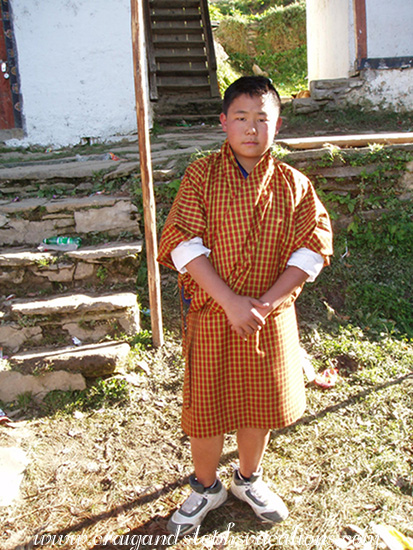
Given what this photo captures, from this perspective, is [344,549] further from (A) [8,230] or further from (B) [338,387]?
(A) [8,230]

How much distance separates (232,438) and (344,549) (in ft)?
2.79

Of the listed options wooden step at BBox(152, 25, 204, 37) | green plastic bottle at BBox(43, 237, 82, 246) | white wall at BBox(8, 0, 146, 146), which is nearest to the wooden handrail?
wooden step at BBox(152, 25, 204, 37)

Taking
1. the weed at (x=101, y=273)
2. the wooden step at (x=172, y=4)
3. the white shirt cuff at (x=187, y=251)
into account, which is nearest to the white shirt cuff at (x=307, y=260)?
the white shirt cuff at (x=187, y=251)

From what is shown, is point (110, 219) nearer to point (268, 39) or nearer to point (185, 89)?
point (185, 89)

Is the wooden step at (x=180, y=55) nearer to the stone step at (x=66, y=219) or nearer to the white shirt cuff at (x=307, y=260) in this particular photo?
the stone step at (x=66, y=219)

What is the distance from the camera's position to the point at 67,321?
3.25 m

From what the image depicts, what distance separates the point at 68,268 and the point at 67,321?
0.42m

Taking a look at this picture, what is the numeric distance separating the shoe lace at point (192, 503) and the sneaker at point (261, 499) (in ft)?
0.65

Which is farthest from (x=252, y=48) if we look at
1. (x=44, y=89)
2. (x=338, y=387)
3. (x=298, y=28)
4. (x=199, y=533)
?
(x=199, y=533)

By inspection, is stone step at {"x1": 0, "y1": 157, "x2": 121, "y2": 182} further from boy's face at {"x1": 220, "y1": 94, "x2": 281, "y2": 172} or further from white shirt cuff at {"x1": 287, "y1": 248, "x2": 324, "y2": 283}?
white shirt cuff at {"x1": 287, "y1": 248, "x2": 324, "y2": 283}

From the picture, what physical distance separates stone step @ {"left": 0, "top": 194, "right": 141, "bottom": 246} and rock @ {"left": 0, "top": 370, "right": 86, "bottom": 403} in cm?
117

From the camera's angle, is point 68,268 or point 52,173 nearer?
point 68,268

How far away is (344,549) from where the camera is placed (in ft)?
6.43

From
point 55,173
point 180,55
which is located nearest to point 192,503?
point 55,173
